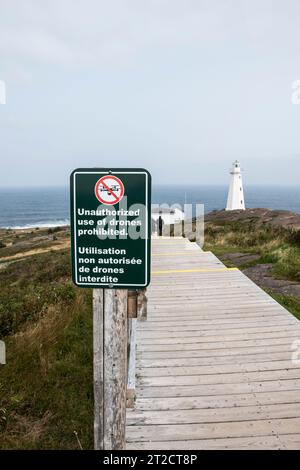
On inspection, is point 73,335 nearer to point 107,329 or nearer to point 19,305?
point 19,305

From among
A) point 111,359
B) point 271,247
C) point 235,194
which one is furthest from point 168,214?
point 235,194

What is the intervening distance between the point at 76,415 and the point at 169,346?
153 centimetres

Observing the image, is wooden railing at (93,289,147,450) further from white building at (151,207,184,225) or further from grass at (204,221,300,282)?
white building at (151,207,184,225)

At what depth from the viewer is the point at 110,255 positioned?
2.35 m

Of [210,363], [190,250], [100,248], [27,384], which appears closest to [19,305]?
[27,384]

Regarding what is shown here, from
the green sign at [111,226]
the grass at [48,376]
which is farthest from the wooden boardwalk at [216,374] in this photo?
the green sign at [111,226]

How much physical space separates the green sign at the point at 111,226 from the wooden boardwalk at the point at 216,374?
1756mm

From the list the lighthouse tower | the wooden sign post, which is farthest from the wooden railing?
the lighthouse tower

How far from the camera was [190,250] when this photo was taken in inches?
478

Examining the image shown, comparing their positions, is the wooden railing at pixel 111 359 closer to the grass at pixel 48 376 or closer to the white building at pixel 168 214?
the grass at pixel 48 376

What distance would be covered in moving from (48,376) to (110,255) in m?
2.69

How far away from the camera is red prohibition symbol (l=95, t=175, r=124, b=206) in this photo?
2.26 metres

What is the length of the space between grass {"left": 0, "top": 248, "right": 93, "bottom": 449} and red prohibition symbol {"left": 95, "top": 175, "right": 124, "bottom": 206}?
236 cm

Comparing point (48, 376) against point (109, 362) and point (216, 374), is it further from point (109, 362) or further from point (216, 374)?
point (109, 362)
